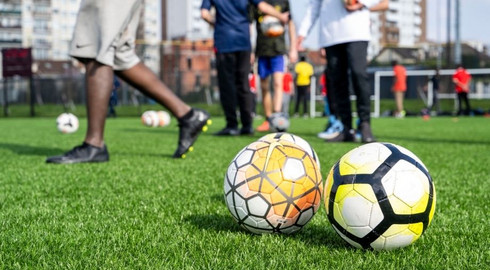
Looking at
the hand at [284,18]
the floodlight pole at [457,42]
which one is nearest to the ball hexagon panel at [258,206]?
the hand at [284,18]

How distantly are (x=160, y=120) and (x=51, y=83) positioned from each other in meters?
19.0

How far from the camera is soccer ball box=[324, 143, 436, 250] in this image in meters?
1.99

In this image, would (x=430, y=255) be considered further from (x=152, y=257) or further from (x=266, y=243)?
(x=152, y=257)

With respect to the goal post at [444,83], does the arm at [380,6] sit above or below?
above

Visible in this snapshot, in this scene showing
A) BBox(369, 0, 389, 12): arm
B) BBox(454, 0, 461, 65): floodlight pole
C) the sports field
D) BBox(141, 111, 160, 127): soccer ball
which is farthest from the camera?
BBox(454, 0, 461, 65): floodlight pole

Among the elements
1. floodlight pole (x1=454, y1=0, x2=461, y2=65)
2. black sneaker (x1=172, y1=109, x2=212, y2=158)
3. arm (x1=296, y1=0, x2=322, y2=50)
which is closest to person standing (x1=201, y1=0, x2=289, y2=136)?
arm (x1=296, y1=0, x2=322, y2=50)

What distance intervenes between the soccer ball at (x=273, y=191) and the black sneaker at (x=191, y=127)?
2476 millimetres

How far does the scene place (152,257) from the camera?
6.38 ft

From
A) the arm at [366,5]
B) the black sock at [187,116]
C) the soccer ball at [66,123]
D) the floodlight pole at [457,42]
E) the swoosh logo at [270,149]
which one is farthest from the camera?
the floodlight pole at [457,42]

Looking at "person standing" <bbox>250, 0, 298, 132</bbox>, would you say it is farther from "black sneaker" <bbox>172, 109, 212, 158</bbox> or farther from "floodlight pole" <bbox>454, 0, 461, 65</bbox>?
"floodlight pole" <bbox>454, 0, 461, 65</bbox>

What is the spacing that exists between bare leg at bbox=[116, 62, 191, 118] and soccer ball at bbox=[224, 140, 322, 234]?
8.06ft

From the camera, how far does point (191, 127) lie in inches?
190

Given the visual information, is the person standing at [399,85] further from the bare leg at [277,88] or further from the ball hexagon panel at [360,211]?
the ball hexagon panel at [360,211]

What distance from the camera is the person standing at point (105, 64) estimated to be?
172 inches
